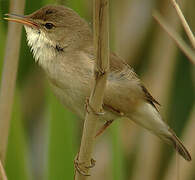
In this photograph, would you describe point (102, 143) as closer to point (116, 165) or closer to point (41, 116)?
point (41, 116)

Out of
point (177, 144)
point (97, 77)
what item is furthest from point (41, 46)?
point (177, 144)

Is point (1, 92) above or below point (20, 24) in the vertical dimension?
below

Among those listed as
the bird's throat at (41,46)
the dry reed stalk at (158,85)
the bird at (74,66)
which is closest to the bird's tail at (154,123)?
the bird at (74,66)

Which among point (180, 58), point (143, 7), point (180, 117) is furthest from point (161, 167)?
point (143, 7)

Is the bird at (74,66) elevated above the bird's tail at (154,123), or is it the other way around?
the bird at (74,66)

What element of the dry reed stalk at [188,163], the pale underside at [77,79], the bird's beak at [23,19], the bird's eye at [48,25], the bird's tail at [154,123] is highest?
the bird's beak at [23,19]

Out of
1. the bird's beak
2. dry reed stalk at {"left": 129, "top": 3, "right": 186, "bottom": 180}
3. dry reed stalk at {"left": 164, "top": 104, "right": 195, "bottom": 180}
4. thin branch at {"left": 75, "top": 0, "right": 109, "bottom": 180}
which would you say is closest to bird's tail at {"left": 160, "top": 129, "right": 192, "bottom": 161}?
dry reed stalk at {"left": 164, "top": 104, "right": 195, "bottom": 180}

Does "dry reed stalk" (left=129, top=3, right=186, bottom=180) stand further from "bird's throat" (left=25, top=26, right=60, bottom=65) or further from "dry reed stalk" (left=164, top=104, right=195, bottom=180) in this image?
Result: "bird's throat" (left=25, top=26, right=60, bottom=65)

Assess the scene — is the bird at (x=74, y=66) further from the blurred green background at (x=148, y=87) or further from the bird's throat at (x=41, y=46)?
the blurred green background at (x=148, y=87)
